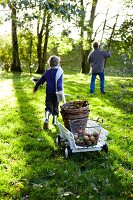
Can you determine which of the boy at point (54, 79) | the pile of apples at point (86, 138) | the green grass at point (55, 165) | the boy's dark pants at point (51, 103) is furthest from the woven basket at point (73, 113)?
the boy's dark pants at point (51, 103)

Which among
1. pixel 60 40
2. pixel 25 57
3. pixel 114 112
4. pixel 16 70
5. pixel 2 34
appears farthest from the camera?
pixel 2 34

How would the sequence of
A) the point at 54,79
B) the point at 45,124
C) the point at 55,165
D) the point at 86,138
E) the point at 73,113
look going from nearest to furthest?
the point at 55,165 → the point at 86,138 → the point at 73,113 → the point at 54,79 → the point at 45,124

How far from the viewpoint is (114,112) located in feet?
44.2

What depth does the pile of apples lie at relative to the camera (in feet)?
25.7

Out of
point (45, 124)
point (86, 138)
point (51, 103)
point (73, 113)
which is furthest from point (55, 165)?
point (51, 103)

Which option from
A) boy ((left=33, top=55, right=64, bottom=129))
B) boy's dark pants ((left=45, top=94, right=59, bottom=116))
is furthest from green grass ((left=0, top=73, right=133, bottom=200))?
boy ((left=33, top=55, right=64, bottom=129))

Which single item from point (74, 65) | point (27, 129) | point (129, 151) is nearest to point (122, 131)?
point (129, 151)

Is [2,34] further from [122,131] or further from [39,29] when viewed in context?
[122,131]

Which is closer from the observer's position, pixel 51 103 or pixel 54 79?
pixel 54 79

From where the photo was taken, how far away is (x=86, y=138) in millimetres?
7824

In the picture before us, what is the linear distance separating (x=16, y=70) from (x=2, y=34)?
909 inches

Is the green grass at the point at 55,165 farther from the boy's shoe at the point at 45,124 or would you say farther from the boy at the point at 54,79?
the boy at the point at 54,79

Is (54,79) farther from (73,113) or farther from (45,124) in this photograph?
(73,113)

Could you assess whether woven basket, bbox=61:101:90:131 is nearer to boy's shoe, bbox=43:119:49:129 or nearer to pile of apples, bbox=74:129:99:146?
pile of apples, bbox=74:129:99:146
